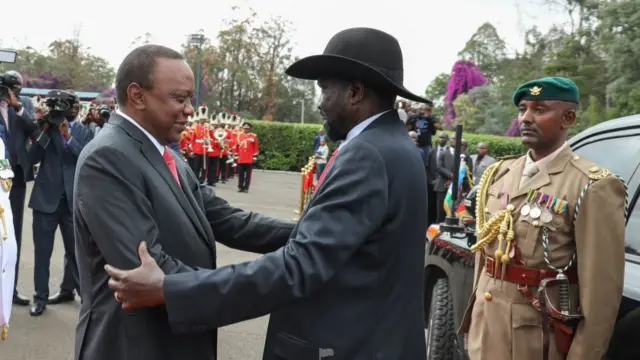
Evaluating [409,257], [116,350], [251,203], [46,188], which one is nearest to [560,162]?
[409,257]

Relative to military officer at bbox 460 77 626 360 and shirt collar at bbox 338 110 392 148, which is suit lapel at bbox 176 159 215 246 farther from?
military officer at bbox 460 77 626 360

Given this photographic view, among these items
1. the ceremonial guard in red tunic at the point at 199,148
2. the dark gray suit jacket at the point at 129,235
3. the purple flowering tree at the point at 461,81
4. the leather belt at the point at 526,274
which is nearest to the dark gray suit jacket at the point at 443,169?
the leather belt at the point at 526,274

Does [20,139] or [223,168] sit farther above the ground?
[20,139]

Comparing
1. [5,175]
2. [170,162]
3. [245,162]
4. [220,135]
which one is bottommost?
[245,162]

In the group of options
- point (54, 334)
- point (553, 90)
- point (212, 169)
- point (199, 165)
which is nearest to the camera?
point (553, 90)

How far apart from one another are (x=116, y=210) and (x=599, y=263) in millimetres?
1839

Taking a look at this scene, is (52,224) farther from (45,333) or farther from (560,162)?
(560,162)

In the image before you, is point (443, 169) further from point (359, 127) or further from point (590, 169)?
point (359, 127)

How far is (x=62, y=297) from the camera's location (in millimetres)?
5898

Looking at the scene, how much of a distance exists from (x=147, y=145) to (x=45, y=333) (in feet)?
11.9

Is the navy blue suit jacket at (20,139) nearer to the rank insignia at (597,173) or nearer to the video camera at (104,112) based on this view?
the video camera at (104,112)

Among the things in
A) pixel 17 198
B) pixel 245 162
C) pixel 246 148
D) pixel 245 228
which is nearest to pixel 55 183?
pixel 17 198

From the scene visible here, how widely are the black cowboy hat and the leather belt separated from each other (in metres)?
1.11

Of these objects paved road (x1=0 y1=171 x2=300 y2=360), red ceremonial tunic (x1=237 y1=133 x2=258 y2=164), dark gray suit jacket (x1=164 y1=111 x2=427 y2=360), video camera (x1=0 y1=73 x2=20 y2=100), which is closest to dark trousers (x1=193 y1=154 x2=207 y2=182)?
red ceremonial tunic (x1=237 y1=133 x2=258 y2=164)
